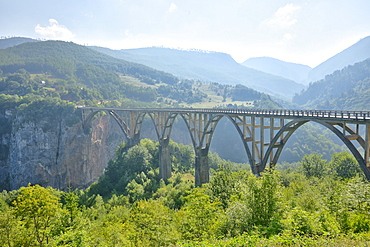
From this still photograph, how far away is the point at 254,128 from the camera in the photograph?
27.7 metres

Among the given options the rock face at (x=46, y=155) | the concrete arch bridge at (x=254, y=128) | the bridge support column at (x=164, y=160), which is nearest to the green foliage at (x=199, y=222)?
the concrete arch bridge at (x=254, y=128)

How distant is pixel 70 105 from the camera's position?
8356cm

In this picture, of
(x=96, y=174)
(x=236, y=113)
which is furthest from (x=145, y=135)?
(x=236, y=113)

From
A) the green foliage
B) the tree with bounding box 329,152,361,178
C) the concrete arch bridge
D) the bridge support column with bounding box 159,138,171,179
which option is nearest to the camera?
the green foliage

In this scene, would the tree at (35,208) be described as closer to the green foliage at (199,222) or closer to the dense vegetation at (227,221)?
the dense vegetation at (227,221)

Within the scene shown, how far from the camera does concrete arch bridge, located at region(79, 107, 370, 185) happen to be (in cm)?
1812

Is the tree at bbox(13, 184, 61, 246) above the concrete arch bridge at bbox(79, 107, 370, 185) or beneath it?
beneath

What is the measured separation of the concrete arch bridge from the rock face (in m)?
19.1

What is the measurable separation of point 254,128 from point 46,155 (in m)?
68.7

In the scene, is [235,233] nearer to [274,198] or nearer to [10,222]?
[274,198]

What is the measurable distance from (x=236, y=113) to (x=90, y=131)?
63.5 metres

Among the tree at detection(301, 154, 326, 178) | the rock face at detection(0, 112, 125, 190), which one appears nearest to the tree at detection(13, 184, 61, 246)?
the tree at detection(301, 154, 326, 178)

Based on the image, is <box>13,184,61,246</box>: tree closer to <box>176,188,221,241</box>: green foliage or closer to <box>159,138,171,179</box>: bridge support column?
<box>176,188,221,241</box>: green foliage

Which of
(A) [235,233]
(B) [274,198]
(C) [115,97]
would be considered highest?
(C) [115,97]
